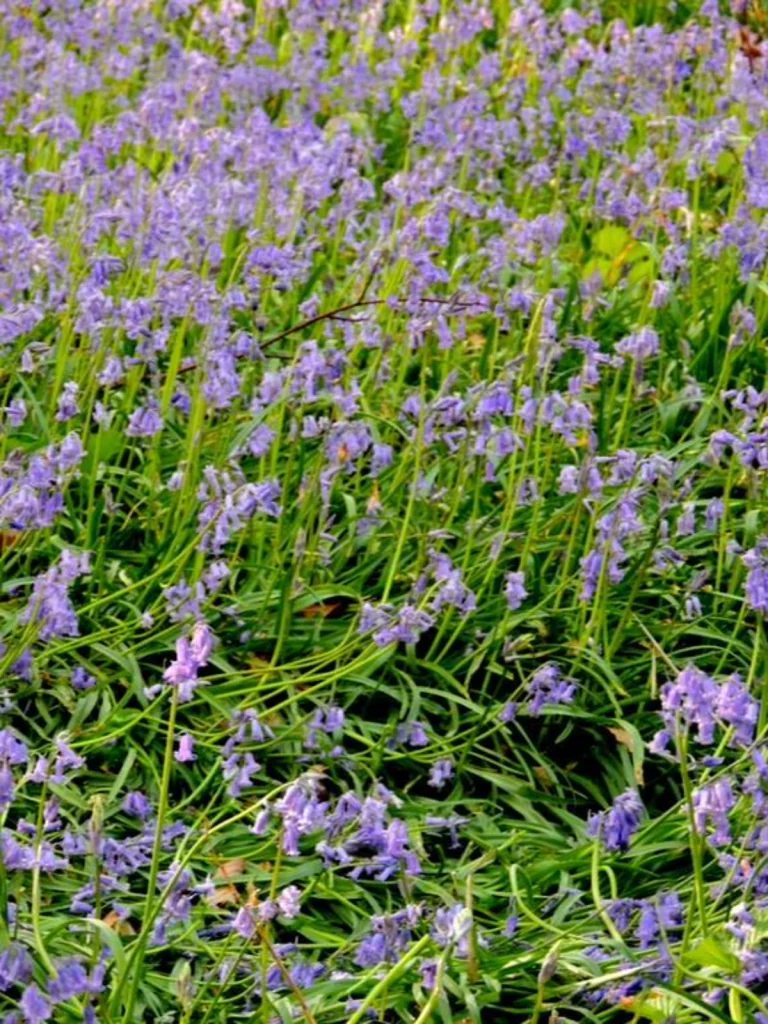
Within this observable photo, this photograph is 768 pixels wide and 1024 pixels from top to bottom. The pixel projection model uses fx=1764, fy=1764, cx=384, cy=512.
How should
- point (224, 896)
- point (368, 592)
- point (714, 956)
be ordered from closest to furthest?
point (714, 956) < point (224, 896) < point (368, 592)

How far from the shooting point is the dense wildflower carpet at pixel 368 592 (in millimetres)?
2406

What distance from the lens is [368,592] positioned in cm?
349

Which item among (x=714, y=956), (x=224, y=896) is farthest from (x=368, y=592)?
(x=714, y=956)

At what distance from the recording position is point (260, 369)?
4047 mm

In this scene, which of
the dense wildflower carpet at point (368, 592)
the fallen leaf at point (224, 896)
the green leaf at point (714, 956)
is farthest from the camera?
the fallen leaf at point (224, 896)

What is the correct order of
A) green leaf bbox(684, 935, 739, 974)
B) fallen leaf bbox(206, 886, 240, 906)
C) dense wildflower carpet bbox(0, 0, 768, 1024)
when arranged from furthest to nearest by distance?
fallen leaf bbox(206, 886, 240, 906), dense wildflower carpet bbox(0, 0, 768, 1024), green leaf bbox(684, 935, 739, 974)

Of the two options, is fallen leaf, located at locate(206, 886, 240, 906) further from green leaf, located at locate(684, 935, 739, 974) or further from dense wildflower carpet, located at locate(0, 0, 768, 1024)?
green leaf, located at locate(684, 935, 739, 974)

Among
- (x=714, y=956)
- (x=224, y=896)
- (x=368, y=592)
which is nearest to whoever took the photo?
(x=714, y=956)

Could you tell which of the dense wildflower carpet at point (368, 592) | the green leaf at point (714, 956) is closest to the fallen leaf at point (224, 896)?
the dense wildflower carpet at point (368, 592)

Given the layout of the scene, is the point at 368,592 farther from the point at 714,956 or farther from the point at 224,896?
the point at 714,956

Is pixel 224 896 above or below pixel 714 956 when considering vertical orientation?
below

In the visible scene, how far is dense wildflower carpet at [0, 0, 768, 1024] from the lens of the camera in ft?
7.89

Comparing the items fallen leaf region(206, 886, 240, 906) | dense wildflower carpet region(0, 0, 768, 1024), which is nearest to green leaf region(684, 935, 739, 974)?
dense wildflower carpet region(0, 0, 768, 1024)

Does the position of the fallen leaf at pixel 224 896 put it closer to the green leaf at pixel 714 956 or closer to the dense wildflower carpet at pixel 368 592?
the dense wildflower carpet at pixel 368 592
